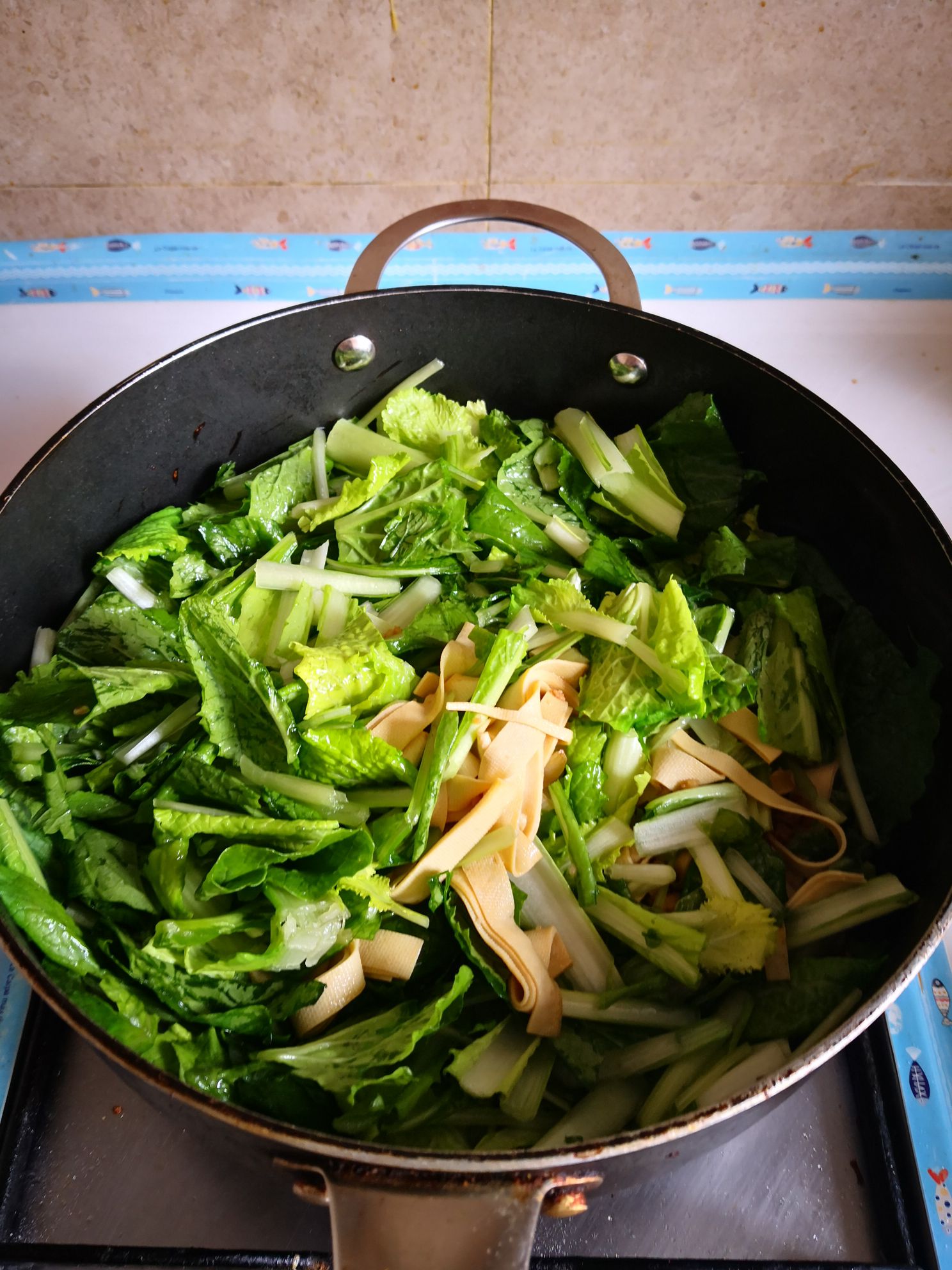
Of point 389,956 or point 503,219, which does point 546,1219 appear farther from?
point 503,219

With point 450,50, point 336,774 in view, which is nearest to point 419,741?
point 336,774

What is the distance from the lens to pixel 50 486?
4.19 ft

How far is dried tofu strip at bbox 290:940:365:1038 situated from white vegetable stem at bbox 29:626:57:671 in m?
0.66

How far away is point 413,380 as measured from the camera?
1556 mm

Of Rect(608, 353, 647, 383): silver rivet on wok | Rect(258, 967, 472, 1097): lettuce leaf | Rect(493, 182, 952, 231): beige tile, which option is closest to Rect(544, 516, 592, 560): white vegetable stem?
Rect(608, 353, 647, 383): silver rivet on wok

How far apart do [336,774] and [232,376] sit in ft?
2.39

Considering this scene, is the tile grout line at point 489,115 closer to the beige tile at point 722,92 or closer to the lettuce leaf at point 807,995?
the beige tile at point 722,92

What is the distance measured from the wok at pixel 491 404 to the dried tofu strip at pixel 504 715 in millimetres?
468

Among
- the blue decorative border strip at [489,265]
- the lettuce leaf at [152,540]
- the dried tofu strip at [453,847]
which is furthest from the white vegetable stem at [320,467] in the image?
the dried tofu strip at [453,847]

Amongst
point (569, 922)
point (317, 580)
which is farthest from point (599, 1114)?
point (317, 580)

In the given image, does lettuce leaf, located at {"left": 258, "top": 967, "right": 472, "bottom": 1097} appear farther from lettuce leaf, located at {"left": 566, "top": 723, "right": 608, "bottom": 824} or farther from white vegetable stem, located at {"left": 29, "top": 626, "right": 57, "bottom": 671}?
white vegetable stem, located at {"left": 29, "top": 626, "right": 57, "bottom": 671}

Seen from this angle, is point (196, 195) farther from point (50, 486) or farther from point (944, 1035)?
point (944, 1035)

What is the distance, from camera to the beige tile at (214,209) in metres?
1.83

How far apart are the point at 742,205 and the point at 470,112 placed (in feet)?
2.04
